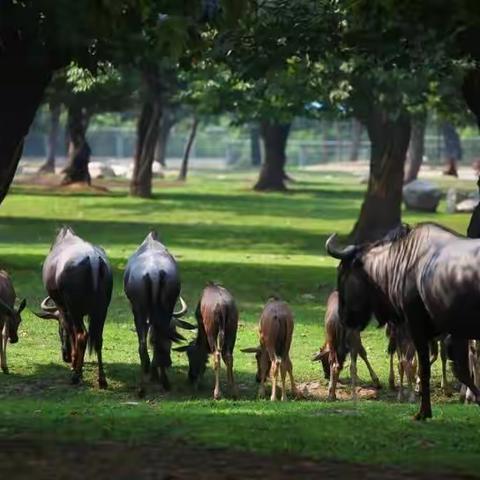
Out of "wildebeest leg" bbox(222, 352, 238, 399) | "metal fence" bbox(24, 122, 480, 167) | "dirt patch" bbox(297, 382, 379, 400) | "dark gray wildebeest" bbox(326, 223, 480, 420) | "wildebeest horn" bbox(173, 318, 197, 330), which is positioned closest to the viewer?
"dark gray wildebeest" bbox(326, 223, 480, 420)

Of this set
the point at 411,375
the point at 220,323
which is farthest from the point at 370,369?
the point at 220,323

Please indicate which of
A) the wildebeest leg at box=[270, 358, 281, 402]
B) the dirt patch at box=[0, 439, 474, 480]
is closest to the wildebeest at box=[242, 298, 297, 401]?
the wildebeest leg at box=[270, 358, 281, 402]

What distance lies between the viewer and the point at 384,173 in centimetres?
3647

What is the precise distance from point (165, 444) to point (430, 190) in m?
41.5

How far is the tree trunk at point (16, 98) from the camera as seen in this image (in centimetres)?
2041

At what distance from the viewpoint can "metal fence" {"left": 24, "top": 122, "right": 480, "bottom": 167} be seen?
112375mm

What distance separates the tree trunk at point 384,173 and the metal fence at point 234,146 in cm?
7057

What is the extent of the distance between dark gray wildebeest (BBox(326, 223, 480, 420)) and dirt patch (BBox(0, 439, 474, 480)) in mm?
2566

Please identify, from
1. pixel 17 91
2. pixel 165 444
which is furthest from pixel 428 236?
pixel 17 91

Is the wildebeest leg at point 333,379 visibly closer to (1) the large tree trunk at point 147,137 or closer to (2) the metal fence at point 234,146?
(1) the large tree trunk at point 147,137

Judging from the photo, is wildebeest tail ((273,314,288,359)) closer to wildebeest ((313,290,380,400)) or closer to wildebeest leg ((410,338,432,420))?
wildebeest ((313,290,380,400))

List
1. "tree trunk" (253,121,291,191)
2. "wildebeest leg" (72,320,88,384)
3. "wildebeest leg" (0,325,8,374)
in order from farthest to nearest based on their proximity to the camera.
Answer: "tree trunk" (253,121,291,191) < "wildebeest leg" (0,325,8,374) < "wildebeest leg" (72,320,88,384)

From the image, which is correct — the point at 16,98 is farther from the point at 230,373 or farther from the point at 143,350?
the point at 230,373

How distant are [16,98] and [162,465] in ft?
42.3
